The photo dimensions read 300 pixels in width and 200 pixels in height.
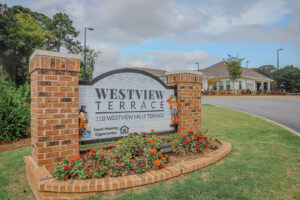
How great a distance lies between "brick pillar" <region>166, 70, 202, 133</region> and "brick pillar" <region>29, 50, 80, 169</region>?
2441mm

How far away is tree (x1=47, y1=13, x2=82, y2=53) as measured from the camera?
102ft

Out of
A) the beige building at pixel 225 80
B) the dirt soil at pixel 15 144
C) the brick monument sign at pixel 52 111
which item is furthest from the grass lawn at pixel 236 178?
the beige building at pixel 225 80

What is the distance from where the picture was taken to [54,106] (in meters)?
3.01

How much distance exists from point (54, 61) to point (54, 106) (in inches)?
27.6

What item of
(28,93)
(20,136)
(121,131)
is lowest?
(20,136)

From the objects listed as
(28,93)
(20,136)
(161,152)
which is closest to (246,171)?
(161,152)

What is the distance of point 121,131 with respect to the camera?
393 centimetres

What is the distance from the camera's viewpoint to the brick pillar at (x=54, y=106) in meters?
2.90

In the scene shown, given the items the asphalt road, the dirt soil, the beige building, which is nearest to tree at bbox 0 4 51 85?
the dirt soil

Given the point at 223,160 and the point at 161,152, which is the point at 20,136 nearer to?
the point at 161,152

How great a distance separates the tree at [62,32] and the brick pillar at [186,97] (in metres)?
30.7

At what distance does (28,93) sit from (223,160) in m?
8.05

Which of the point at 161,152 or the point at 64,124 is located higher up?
the point at 64,124

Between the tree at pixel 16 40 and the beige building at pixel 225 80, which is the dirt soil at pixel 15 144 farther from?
the beige building at pixel 225 80
